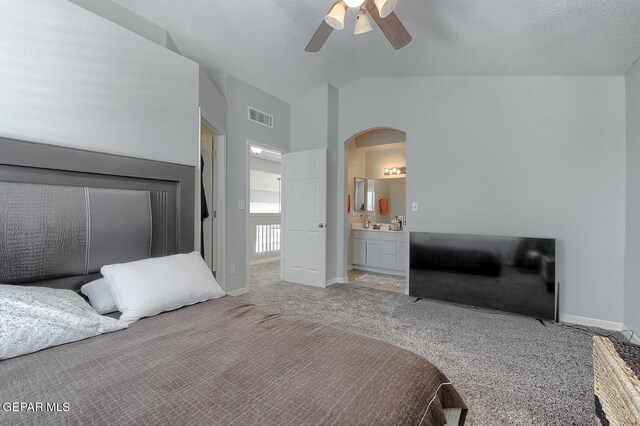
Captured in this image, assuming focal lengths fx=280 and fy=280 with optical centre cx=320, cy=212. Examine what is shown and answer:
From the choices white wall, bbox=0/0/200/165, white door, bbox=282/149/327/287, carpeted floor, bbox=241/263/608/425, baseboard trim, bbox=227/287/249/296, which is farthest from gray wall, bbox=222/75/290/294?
white wall, bbox=0/0/200/165

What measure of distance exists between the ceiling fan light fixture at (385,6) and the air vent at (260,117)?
8.09 ft

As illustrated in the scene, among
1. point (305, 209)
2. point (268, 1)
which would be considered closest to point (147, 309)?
point (268, 1)

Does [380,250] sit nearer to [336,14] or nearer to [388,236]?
[388,236]

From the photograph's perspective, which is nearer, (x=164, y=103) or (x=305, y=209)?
(x=164, y=103)

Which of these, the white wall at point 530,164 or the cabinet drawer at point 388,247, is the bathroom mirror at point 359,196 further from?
the white wall at point 530,164

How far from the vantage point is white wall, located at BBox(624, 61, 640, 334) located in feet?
8.04

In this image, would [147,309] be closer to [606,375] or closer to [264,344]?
[264,344]

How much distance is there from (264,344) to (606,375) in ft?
4.65

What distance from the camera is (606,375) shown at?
1154mm

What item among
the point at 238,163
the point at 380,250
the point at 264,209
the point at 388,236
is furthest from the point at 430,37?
the point at 264,209

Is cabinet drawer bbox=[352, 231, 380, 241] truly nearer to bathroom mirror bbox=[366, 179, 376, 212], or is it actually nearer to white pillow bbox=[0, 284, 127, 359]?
bathroom mirror bbox=[366, 179, 376, 212]

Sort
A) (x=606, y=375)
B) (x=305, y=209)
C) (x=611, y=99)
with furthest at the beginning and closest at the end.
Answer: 1. (x=305, y=209)
2. (x=611, y=99)
3. (x=606, y=375)

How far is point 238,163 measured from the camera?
3750mm

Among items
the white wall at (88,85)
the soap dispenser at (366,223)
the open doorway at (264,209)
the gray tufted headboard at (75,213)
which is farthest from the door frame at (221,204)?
the soap dispenser at (366,223)
